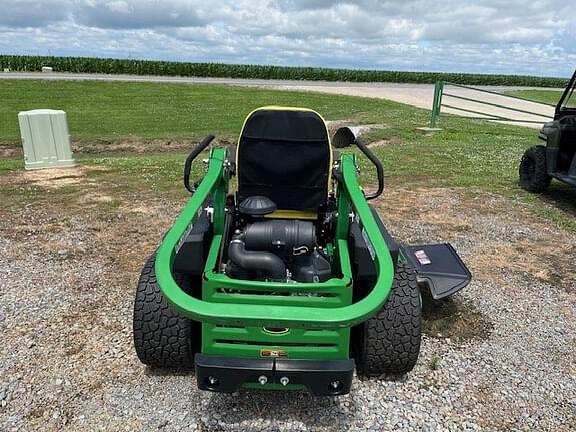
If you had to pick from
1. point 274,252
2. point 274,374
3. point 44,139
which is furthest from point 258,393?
point 44,139

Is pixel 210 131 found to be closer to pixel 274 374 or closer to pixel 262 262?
pixel 262 262

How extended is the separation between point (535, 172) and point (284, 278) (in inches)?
220

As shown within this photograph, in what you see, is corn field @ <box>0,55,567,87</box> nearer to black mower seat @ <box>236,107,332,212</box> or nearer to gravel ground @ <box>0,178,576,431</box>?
gravel ground @ <box>0,178,576,431</box>

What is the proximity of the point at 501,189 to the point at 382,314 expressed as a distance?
210 inches

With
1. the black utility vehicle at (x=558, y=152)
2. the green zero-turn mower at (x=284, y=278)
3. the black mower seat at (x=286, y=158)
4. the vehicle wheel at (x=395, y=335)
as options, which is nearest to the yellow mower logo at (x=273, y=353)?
the green zero-turn mower at (x=284, y=278)

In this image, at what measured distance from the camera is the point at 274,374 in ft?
7.32

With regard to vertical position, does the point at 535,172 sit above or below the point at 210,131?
above

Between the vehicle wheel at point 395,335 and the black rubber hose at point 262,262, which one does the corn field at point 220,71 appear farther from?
the vehicle wheel at point 395,335

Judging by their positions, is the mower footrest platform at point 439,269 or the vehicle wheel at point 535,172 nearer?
the mower footrest platform at point 439,269

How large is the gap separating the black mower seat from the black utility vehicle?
4.29 m

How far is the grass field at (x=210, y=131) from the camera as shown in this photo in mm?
7176

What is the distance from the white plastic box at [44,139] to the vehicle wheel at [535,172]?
7.19 metres

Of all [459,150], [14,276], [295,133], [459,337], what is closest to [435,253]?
[459,337]

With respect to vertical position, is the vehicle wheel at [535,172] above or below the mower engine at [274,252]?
below
